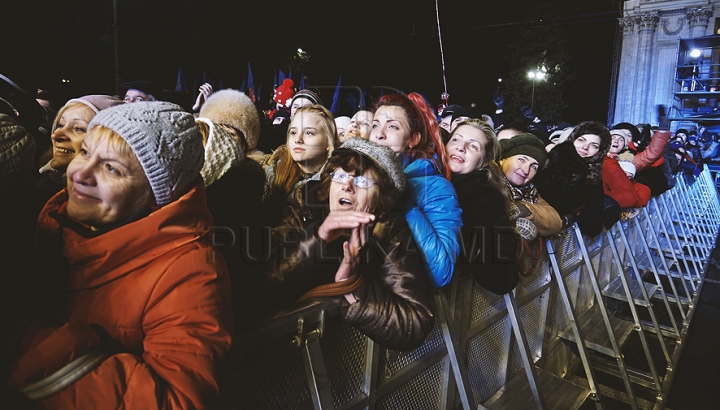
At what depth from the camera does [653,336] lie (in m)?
5.77

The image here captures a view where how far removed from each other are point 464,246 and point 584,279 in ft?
9.35

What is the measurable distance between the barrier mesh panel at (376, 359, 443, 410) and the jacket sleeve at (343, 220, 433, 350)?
0.57 m

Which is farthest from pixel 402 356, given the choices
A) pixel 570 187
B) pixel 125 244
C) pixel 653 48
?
pixel 653 48

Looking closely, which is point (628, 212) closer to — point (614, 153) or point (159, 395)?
point (614, 153)

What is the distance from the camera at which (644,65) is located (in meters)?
28.3

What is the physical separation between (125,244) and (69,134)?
145cm

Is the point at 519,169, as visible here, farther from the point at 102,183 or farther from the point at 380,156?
the point at 102,183

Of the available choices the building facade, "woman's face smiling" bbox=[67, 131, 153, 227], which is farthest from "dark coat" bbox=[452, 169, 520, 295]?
the building facade

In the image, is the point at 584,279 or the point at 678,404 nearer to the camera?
the point at 678,404

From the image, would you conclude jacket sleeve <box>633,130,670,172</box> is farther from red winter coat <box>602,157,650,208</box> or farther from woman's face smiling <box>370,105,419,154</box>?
woman's face smiling <box>370,105,419,154</box>

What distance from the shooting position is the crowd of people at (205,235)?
3.82 ft

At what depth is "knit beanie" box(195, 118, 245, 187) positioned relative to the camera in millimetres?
2215

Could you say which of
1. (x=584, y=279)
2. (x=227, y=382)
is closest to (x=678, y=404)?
(x=584, y=279)

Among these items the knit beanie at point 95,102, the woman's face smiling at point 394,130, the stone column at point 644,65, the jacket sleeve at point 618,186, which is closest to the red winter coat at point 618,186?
the jacket sleeve at point 618,186
